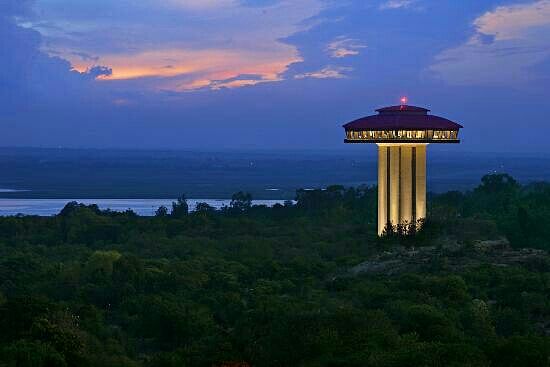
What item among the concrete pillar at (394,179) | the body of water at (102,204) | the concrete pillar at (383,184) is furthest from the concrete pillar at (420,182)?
the body of water at (102,204)

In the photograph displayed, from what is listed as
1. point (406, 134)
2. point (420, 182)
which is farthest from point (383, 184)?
point (406, 134)

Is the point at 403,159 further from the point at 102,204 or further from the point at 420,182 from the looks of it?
the point at 102,204

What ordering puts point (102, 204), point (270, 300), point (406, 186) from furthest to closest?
1. point (102, 204)
2. point (406, 186)
3. point (270, 300)

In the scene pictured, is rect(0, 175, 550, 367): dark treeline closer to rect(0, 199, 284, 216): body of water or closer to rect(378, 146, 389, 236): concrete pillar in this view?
rect(378, 146, 389, 236): concrete pillar

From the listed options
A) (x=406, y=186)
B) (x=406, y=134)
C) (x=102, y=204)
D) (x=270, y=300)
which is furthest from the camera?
(x=102, y=204)

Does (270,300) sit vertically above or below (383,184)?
below

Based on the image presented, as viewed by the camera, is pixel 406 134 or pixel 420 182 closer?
pixel 406 134

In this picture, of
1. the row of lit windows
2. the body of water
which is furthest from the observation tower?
the body of water
